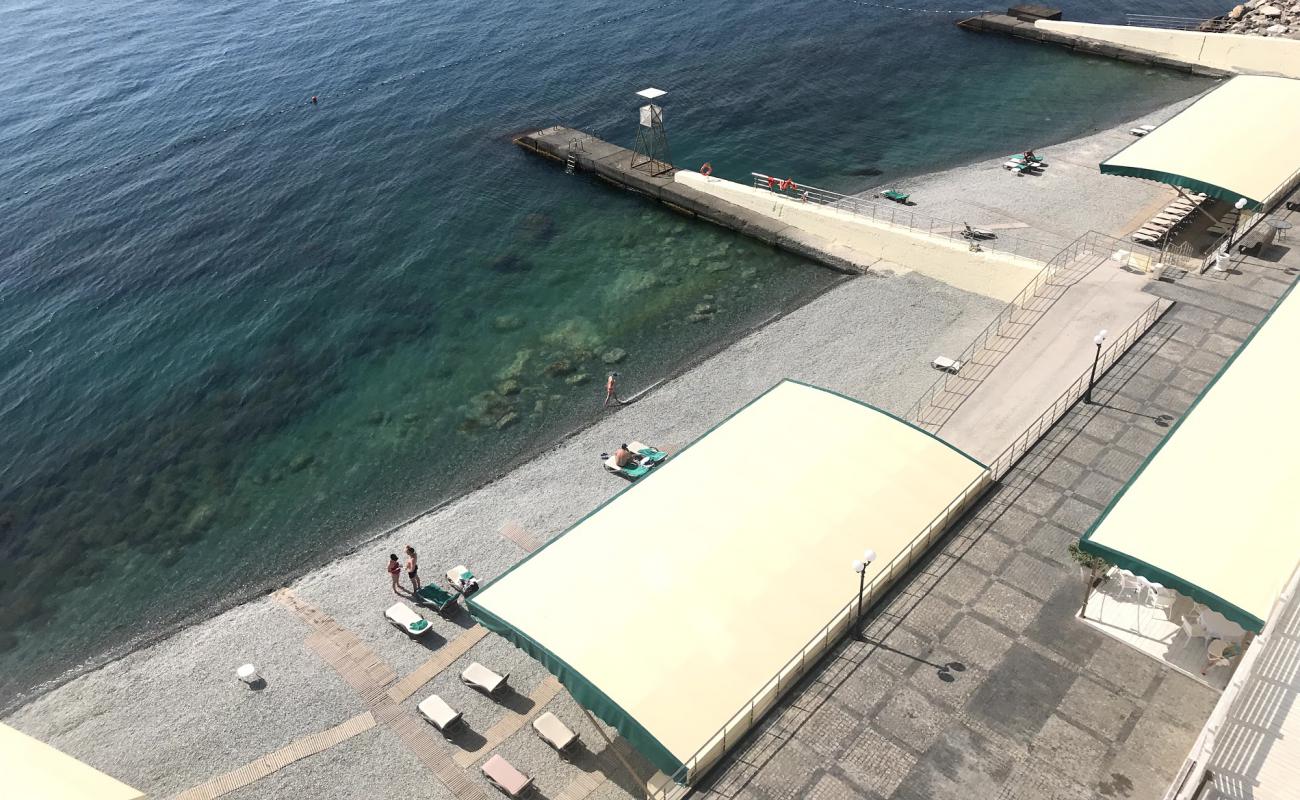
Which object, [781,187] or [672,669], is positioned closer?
[672,669]

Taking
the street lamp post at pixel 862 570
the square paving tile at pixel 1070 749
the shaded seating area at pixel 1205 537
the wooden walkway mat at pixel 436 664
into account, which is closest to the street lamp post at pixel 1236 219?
the shaded seating area at pixel 1205 537

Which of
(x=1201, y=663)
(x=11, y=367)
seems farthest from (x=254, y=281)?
(x=1201, y=663)

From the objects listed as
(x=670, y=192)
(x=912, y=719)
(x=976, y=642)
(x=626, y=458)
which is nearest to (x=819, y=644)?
(x=912, y=719)

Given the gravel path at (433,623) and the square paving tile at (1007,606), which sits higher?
the square paving tile at (1007,606)

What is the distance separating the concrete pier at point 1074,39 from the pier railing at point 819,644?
5789cm

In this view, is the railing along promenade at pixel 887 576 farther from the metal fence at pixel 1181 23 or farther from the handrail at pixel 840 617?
the metal fence at pixel 1181 23

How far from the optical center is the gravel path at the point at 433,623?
2286 cm

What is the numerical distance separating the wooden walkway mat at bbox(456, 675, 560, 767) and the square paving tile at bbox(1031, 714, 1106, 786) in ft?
41.3

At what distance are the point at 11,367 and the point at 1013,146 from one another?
61.0 metres

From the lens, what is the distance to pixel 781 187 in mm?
50562

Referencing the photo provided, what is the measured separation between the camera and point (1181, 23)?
7094cm

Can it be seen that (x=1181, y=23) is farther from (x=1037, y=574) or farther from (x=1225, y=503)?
(x=1037, y=574)

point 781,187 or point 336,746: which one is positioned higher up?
point 781,187

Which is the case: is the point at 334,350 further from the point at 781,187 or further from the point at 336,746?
the point at 781,187
